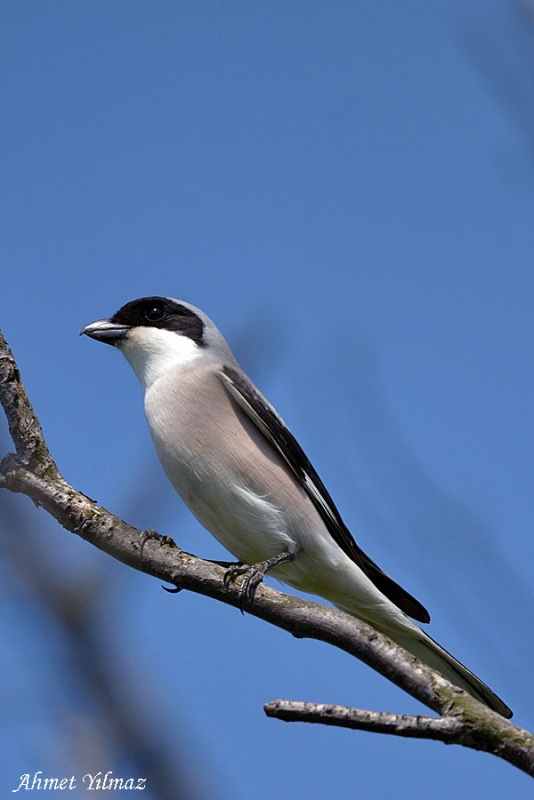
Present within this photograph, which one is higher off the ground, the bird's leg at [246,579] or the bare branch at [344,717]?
the bird's leg at [246,579]

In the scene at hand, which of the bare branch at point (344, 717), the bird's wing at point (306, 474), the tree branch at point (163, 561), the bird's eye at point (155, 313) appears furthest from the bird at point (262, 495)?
the bare branch at point (344, 717)

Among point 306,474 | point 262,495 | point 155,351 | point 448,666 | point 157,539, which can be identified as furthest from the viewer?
point 155,351

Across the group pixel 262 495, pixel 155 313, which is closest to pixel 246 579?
pixel 262 495

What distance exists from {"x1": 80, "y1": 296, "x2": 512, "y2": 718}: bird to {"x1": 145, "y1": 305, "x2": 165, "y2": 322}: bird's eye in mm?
653

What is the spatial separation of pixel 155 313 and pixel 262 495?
1699 millimetres

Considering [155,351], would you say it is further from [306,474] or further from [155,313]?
[306,474]

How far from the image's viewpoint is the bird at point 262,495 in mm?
4891

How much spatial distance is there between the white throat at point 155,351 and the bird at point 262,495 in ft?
0.26

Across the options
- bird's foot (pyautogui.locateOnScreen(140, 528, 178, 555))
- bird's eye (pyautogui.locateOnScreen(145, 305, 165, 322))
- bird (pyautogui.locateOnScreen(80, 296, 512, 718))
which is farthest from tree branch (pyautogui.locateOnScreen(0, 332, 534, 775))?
bird's eye (pyautogui.locateOnScreen(145, 305, 165, 322))

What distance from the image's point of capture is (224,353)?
5859 millimetres

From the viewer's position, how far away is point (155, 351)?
19.0ft

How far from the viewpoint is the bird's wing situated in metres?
5.21

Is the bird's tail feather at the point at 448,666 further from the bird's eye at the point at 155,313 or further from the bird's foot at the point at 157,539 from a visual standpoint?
the bird's eye at the point at 155,313

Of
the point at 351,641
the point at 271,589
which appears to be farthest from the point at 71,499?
the point at 351,641
